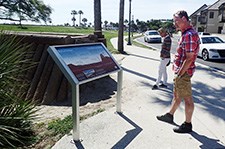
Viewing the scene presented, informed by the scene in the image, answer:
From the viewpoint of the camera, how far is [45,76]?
296 inches

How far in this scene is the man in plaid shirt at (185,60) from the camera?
13.5 ft

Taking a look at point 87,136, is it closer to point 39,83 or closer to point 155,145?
point 155,145

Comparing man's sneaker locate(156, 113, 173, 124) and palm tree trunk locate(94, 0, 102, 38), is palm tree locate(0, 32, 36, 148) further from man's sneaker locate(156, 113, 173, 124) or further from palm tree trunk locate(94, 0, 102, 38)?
palm tree trunk locate(94, 0, 102, 38)

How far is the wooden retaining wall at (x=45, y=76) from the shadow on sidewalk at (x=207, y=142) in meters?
3.93

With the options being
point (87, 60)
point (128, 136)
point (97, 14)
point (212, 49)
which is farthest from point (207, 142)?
point (97, 14)

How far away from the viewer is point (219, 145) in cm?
410

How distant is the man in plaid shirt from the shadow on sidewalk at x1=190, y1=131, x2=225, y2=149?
0.19 meters

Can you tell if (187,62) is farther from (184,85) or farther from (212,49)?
(212,49)

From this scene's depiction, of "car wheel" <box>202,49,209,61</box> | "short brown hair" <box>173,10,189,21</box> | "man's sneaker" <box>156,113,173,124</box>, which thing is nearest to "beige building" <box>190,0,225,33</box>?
"car wheel" <box>202,49,209,61</box>

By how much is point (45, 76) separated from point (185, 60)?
Result: 4511 millimetres

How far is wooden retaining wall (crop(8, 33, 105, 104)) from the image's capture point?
7211 mm

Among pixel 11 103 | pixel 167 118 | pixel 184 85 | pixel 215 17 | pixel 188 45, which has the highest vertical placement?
pixel 215 17

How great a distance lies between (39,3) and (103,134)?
6.71 m

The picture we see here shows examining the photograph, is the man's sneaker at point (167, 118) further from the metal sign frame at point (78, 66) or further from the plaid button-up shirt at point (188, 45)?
the metal sign frame at point (78, 66)
